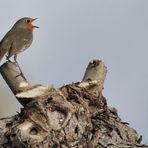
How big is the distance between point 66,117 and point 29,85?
2.89 ft

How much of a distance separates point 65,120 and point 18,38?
15.3ft

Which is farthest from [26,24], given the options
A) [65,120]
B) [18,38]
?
[65,120]

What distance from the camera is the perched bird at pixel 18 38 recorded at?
1023cm

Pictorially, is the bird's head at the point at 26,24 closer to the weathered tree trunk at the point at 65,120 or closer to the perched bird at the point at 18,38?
the perched bird at the point at 18,38

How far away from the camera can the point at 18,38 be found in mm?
10773

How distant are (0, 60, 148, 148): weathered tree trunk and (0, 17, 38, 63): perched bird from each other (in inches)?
113

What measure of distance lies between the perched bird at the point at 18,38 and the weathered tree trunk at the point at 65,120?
2864 mm

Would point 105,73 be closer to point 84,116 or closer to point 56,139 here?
point 84,116

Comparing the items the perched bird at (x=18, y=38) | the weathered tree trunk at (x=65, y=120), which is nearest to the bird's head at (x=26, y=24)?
the perched bird at (x=18, y=38)

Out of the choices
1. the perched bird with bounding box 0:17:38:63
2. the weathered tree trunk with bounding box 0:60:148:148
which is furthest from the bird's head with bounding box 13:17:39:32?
the weathered tree trunk with bounding box 0:60:148:148

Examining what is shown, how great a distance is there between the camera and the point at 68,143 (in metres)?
6.21

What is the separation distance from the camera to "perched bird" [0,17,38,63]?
10231 millimetres

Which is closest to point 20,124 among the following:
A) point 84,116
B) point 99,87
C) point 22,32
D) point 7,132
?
point 7,132

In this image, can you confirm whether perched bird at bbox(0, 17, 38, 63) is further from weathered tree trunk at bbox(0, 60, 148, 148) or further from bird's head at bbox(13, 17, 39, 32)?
weathered tree trunk at bbox(0, 60, 148, 148)
